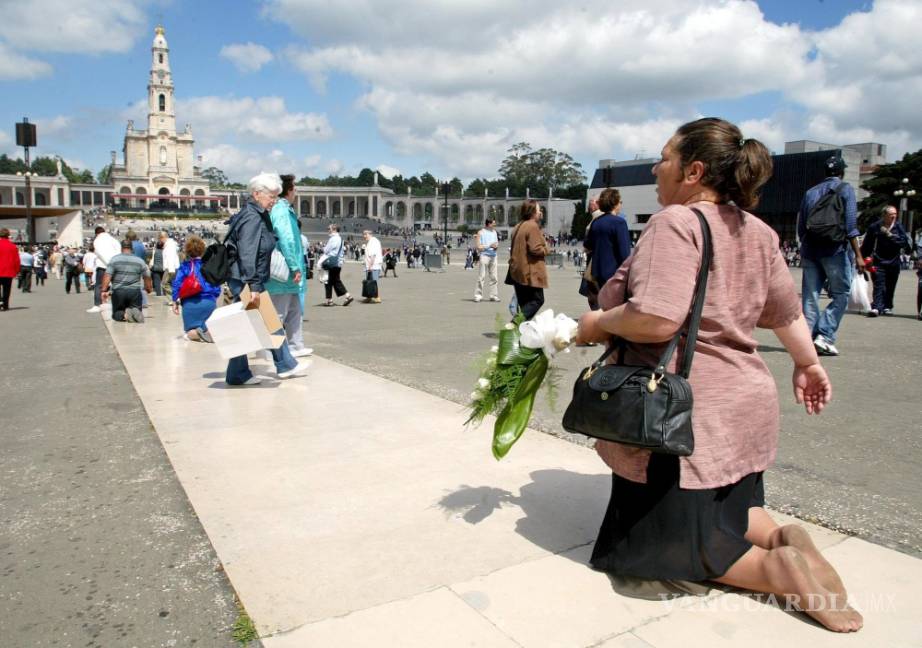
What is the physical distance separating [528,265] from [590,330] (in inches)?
198

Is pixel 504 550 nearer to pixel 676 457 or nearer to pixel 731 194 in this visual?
pixel 676 457

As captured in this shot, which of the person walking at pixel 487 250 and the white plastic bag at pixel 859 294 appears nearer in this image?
the white plastic bag at pixel 859 294

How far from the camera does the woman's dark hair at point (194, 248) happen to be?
838 cm

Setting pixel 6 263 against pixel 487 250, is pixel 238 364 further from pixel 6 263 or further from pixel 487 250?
pixel 6 263

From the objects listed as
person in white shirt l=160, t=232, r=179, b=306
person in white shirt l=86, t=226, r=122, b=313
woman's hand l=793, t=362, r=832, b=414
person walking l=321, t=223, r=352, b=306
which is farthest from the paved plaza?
person in white shirt l=160, t=232, r=179, b=306

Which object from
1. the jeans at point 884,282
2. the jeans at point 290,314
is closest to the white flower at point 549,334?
the jeans at point 290,314

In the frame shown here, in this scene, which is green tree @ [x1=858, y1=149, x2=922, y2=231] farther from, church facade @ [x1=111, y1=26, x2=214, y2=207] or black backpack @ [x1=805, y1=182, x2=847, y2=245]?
church facade @ [x1=111, y1=26, x2=214, y2=207]

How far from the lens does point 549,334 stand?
2408mm

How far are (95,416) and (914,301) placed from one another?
1589 centimetres

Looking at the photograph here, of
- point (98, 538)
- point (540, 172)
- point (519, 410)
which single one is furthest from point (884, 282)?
point (540, 172)

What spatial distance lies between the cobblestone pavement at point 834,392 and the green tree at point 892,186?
51.6m

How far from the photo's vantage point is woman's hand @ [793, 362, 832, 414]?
8.14 feet

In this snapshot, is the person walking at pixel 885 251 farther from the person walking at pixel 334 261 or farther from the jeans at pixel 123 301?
the jeans at pixel 123 301

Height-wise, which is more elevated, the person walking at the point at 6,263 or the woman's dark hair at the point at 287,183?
the woman's dark hair at the point at 287,183
